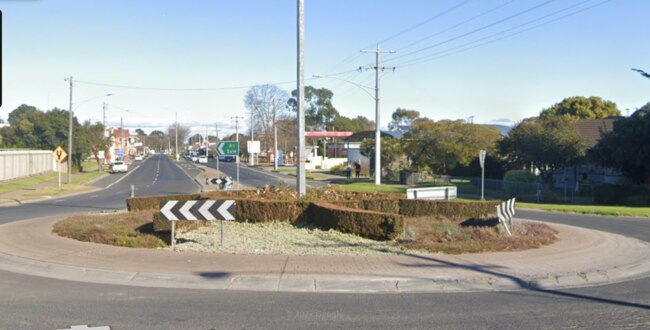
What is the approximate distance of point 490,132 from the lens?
52531 mm

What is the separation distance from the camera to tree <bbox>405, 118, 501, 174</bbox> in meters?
50.4

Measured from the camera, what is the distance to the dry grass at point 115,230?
550 inches

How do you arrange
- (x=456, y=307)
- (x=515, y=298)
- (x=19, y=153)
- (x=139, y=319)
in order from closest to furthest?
1. (x=139, y=319)
2. (x=456, y=307)
3. (x=515, y=298)
4. (x=19, y=153)

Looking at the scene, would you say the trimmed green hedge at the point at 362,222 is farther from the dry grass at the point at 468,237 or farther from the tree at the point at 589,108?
the tree at the point at 589,108

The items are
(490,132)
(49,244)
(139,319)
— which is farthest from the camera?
(490,132)

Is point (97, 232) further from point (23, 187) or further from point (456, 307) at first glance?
point (23, 187)

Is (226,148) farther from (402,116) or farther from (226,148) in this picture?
(402,116)

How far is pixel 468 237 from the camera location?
48.1 feet

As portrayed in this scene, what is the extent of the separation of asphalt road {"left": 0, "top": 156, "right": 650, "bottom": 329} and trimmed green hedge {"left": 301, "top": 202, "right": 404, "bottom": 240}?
483cm

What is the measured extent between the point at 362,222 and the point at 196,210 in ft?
12.9

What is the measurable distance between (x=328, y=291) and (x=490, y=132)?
4500 centimetres

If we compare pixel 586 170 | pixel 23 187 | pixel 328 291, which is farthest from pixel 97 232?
pixel 586 170

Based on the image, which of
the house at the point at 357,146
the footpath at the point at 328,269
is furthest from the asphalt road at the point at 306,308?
the house at the point at 357,146

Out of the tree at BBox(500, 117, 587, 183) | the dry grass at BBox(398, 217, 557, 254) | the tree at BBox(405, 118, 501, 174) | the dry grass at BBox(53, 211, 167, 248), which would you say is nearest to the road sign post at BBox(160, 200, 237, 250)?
the dry grass at BBox(53, 211, 167, 248)
